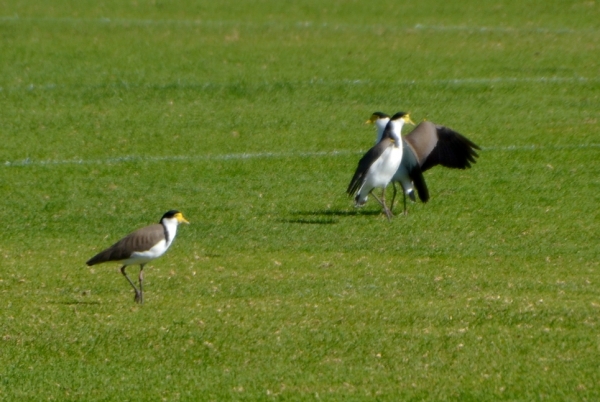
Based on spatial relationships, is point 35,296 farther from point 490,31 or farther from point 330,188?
point 490,31

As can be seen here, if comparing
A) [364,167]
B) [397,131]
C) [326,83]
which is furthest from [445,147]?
[326,83]

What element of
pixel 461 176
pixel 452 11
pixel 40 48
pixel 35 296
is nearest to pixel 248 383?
pixel 35 296

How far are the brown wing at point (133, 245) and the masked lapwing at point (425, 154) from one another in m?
4.61

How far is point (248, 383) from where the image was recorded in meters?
8.24

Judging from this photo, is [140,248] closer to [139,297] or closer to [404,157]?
[139,297]

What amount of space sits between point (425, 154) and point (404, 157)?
1.27 feet

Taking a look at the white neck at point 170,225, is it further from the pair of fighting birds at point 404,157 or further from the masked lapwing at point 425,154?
the masked lapwing at point 425,154

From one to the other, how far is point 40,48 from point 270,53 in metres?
4.50

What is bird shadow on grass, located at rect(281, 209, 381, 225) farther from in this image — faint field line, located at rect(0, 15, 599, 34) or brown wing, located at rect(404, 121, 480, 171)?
faint field line, located at rect(0, 15, 599, 34)

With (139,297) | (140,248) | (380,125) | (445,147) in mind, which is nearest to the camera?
(140,248)

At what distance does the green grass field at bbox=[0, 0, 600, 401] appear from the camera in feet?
28.4

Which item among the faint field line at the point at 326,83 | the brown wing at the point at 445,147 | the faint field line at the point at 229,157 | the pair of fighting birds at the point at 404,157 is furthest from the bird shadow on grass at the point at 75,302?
the faint field line at the point at 326,83

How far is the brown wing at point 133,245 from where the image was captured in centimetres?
1009

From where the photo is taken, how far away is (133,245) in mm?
10102
